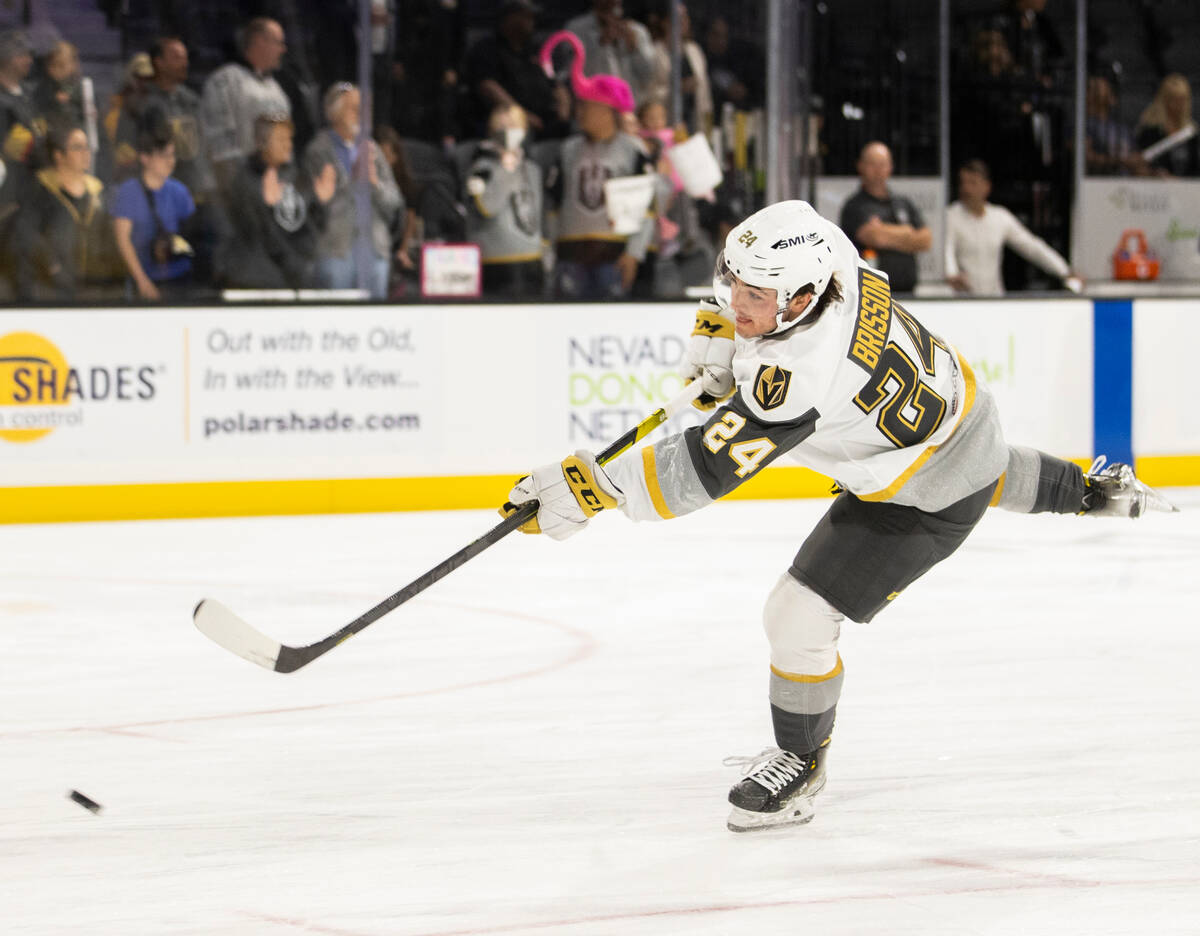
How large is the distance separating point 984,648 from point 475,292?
3.94 meters

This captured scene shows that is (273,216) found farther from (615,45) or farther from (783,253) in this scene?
(783,253)

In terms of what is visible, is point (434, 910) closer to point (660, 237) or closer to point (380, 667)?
point (380, 667)

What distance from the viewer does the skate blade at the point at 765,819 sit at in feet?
9.74

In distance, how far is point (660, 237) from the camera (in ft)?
27.9

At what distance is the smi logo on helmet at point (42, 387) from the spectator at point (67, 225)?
387 millimetres

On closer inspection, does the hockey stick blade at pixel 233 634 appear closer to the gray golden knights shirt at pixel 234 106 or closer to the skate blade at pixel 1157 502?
the skate blade at pixel 1157 502

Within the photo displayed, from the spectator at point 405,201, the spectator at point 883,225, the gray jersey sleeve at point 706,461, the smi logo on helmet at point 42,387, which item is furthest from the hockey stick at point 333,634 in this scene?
the spectator at point 883,225

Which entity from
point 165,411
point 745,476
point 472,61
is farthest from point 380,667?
point 472,61

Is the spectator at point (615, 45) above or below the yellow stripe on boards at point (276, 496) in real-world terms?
above

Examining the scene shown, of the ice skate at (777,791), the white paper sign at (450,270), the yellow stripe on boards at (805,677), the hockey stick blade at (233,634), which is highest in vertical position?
the white paper sign at (450,270)

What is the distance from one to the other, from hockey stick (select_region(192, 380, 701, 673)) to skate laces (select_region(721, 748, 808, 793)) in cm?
61

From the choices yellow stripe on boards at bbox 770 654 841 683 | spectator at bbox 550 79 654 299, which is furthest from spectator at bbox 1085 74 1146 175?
yellow stripe on boards at bbox 770 654 841 683

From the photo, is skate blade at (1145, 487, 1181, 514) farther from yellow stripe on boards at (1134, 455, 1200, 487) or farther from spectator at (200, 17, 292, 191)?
spectator at (200, 17, 292, 191)

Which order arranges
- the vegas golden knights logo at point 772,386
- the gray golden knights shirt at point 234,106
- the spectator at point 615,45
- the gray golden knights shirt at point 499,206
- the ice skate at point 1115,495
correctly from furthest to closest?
the spectator at point 615,45
the gray golden knights shirt at point 499,206
the gray golden knights shirt at point 234,106
the ice skate at point 1115,495
the vegas golden knights logo at point 772,386
